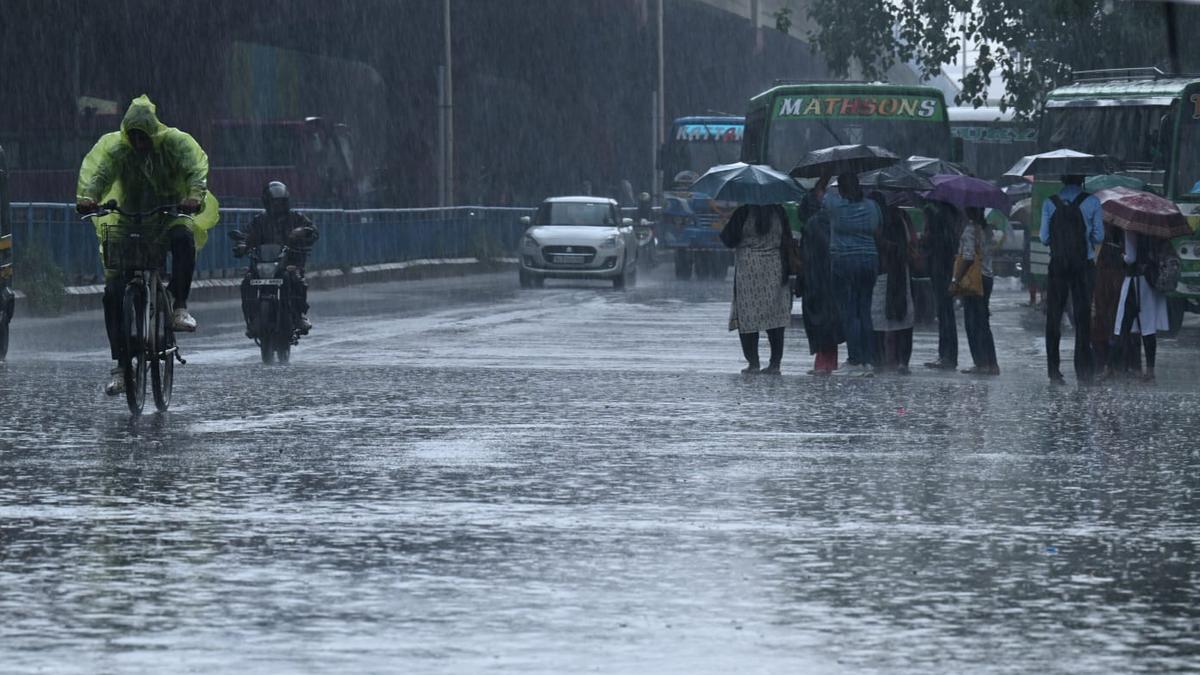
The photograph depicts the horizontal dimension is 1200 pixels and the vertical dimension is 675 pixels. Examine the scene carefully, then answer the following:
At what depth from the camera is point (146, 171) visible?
12.9 m

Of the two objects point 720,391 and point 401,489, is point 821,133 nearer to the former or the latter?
point 720,391

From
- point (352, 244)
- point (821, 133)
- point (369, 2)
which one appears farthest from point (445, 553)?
point (369, 2)

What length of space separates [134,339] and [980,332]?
26.4ft

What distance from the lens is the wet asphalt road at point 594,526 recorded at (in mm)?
6391

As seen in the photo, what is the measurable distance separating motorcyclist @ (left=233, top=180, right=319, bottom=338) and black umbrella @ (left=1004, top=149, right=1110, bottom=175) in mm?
6090

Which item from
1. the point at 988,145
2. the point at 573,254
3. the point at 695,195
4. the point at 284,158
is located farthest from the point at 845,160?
the point at 284,158

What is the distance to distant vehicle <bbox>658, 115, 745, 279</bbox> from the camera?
43.8 m

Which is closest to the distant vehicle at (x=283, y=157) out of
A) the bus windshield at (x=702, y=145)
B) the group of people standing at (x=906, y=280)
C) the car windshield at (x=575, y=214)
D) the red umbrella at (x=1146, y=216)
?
the bus windshield at (x=702, y=145)

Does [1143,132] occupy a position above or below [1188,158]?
above

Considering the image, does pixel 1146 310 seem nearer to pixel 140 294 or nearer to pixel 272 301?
pixel 272 301

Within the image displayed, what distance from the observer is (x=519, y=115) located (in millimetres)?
75375

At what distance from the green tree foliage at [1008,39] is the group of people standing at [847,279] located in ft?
65.0

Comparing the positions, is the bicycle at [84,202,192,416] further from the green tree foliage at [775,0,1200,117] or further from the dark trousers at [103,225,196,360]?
the green tree foliage at [775,0,1200,117]

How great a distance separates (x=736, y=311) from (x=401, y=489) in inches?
346
